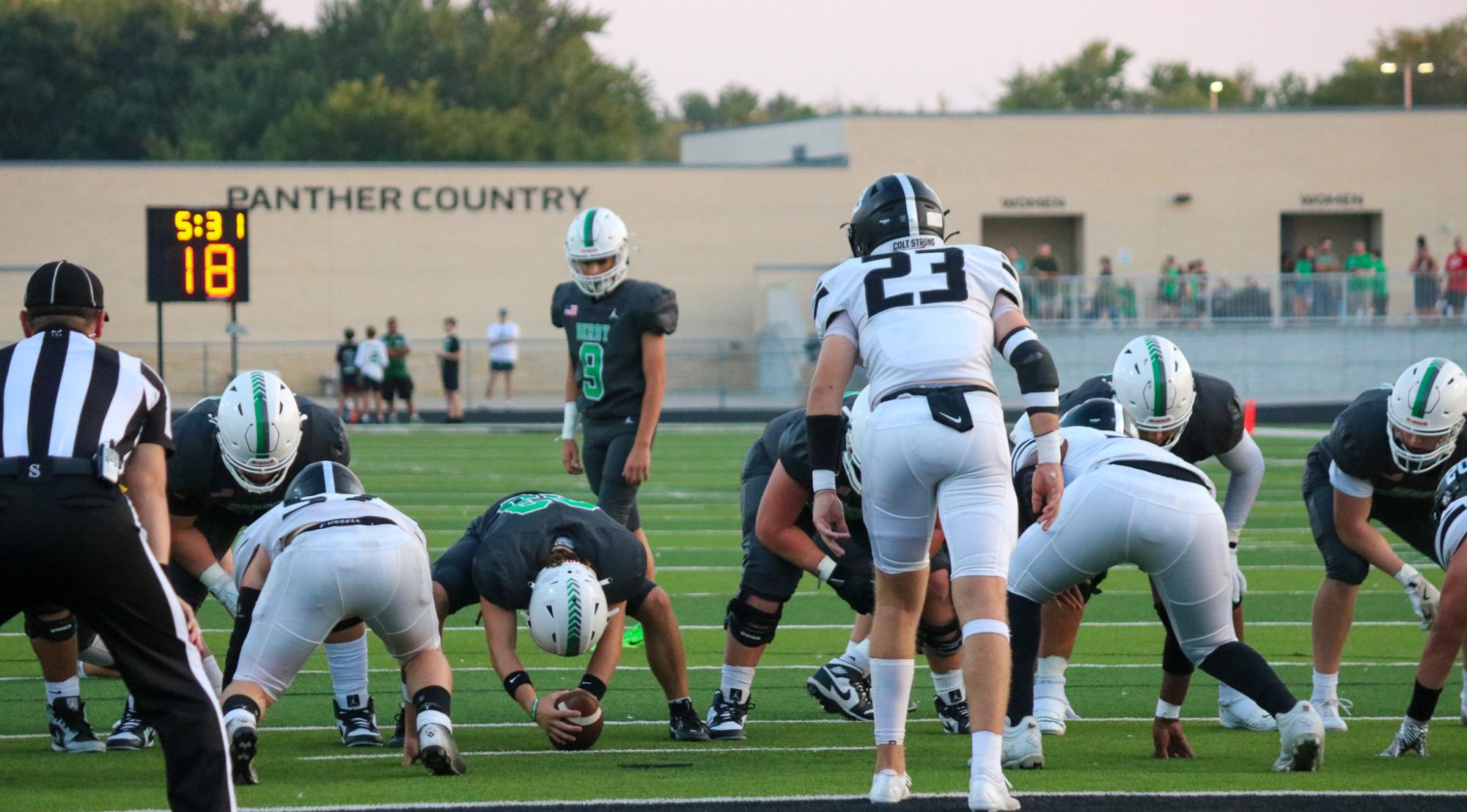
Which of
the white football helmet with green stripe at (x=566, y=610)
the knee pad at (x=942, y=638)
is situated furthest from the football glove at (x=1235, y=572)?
the white football helmet with green stripe at (x=566, y=610)

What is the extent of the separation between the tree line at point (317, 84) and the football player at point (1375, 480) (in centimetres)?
4488

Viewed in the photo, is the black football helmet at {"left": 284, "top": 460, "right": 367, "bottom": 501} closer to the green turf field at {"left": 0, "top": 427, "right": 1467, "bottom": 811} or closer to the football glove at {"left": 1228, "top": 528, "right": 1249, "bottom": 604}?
the green turf field at {"left": 0, "top": 427, "right": 1467, "bottom": 811}

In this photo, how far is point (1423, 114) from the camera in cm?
3834

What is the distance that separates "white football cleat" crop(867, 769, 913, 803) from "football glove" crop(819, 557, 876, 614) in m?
1.57

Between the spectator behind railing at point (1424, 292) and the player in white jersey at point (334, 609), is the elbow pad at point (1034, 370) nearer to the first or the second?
the player in white jersey at point (334, 609)

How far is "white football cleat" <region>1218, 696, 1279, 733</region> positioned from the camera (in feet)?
22.0

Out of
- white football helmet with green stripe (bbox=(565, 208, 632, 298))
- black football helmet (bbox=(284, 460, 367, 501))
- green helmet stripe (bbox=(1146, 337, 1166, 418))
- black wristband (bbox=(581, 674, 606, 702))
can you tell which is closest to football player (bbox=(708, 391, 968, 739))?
black wristband (bbox=(581, 674, 606, 702))

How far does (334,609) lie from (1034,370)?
235 centimetres

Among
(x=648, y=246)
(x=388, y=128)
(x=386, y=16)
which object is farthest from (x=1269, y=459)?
Answer: (x=386, y=16)

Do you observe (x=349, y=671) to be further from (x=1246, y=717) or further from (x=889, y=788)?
(x=1246, y=717)

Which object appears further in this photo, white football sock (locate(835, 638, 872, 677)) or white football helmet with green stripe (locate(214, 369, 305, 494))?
white football sock (locate(835, 638, 872, 677))

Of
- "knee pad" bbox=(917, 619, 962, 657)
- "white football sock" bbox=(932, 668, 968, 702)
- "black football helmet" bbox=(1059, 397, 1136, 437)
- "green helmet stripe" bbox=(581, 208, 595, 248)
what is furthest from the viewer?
"green helmet stripe" bbox=(581, 208, 595, 248)

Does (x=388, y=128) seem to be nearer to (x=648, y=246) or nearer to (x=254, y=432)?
(x=648, y=246)

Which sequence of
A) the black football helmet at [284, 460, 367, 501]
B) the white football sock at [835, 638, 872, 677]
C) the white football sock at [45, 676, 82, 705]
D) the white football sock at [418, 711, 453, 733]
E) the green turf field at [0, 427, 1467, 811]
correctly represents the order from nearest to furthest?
1. the green turf field at [0, 427, 1467, 811]
2. the white football sock at [418, 711, 453, 733]
3. the black football helmet at [284, 460, 367, 501]
4. the white football sock at [45, 676, 82, 705]
5. the white football sock at [835, 638, 872, 677]
